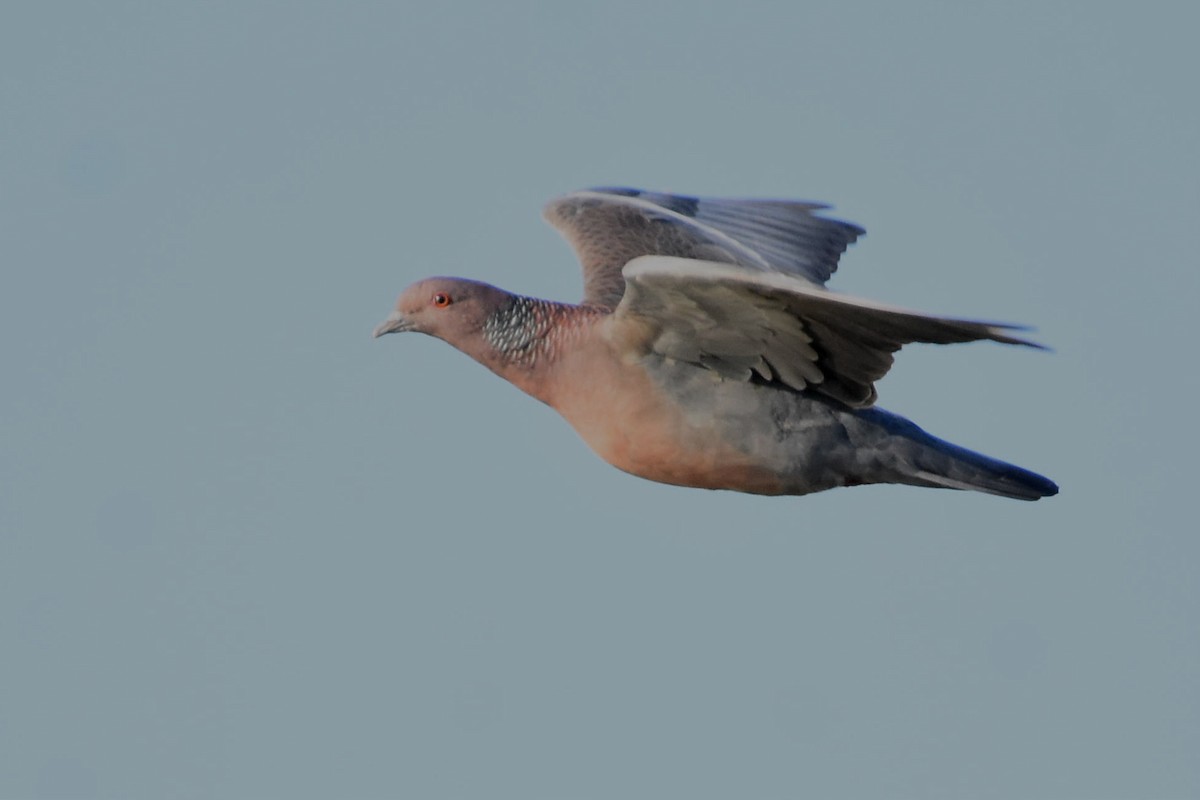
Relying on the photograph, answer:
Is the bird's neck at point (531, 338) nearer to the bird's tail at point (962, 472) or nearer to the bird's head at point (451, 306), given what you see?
the bird's head at point (451, 306)

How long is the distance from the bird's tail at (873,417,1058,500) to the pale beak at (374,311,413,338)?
298cm

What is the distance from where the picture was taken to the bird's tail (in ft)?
35.6

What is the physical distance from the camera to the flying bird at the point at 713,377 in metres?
9.93

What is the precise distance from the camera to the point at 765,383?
34.4ft

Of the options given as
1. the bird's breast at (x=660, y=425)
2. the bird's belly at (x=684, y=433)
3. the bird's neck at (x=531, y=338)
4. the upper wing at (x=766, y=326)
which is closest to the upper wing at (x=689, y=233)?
the bird's neck at (x=531, y=338)

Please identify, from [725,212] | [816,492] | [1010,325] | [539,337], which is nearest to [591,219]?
[725,212]

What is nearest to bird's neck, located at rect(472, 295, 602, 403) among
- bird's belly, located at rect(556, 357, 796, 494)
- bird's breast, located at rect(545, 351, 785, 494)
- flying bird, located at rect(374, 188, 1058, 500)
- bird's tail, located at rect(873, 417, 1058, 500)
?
flying bird, located at rect(374, 188, 1058, 500)

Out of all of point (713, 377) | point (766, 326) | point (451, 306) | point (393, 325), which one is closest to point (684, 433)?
point (713, 377)

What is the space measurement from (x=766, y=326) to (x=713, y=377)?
0.62 m

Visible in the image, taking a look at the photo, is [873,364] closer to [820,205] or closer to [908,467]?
[908,467]

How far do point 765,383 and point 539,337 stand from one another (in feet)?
4.42

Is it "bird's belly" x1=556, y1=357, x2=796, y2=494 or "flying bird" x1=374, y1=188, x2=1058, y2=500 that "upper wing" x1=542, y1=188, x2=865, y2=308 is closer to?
"flying bird" x1=374, y1=188, x2=1058, y2=500

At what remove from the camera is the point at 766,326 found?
32.8ft

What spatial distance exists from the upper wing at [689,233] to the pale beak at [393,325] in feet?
4.02
